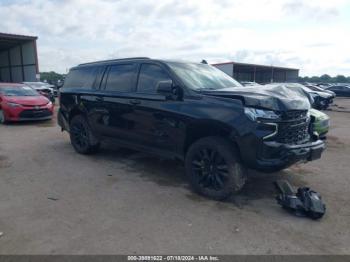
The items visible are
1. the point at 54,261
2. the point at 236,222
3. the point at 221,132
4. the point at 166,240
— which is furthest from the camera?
the point at 221,132

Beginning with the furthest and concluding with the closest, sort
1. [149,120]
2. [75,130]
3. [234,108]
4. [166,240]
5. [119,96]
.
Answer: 1. [75,130]
2. [119,96]
3. [149,120]
4. [234,108]
5. [166,240]

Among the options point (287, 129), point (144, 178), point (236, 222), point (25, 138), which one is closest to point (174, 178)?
point (144, 178)

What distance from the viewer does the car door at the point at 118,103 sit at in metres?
5.48

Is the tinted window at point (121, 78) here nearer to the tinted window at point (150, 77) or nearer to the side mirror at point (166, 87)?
the tinted window at point (150, 77)

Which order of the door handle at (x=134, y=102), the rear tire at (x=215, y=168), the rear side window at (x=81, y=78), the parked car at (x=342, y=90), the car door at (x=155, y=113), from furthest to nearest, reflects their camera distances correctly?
the parked car at (x=342, y=90) → the rear side window at (x=81, y=78) → the door handle at (x=134, y=102) → the car door at (x=155, y=113) → the rear tire at (x=215, y=168)

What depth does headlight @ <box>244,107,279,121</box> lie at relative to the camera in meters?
3.91

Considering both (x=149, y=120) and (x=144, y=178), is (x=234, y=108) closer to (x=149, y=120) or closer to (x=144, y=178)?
(x=149, y=120)

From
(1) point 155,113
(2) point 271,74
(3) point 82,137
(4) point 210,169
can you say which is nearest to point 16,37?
(3) point 82,137

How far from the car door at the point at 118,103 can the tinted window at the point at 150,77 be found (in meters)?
0.18

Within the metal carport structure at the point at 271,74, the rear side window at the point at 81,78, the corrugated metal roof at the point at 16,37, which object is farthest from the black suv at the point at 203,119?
the metal carport structure at the point at 271,74

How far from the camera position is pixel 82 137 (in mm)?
6832

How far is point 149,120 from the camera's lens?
5117 millimetres

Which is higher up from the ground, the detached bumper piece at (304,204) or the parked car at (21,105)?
the parked car at (21,105)

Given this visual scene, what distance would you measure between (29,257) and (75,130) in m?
4.20
